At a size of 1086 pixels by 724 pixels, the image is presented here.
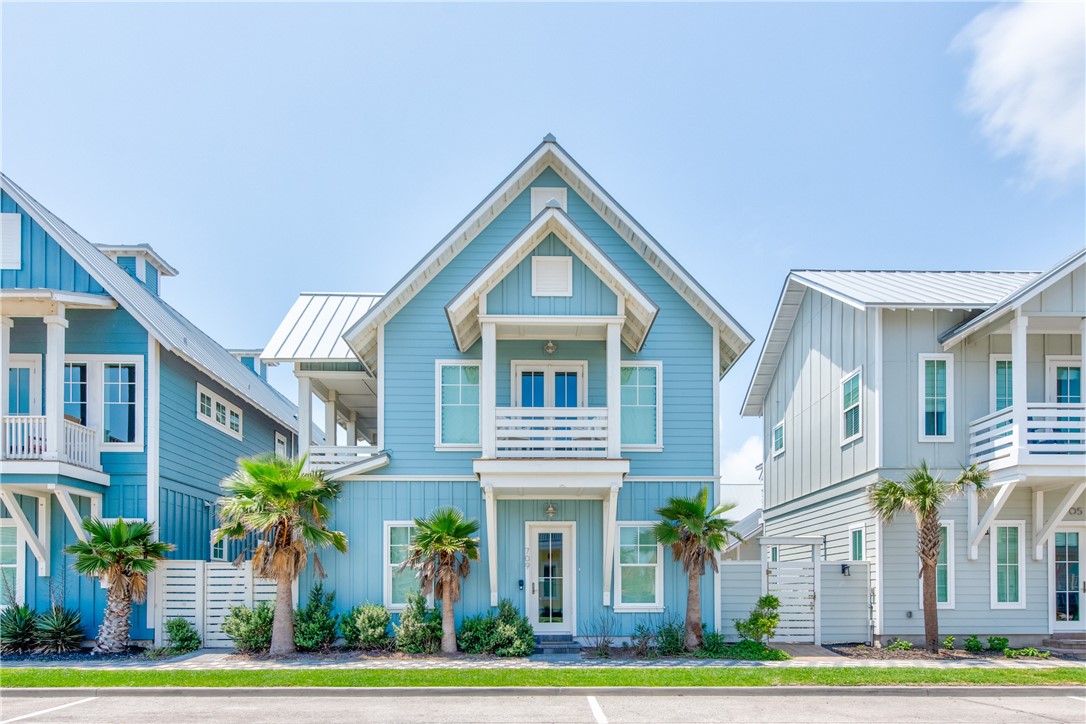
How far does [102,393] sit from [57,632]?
4.75m

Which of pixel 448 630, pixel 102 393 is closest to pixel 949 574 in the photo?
pixel 448 630

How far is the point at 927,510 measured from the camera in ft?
54.8

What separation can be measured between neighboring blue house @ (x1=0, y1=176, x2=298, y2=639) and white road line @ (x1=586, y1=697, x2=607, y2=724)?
9771 millimetres

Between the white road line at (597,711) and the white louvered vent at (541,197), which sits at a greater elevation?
the white louvered vent at (541,197)

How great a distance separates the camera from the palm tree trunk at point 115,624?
1617 cm

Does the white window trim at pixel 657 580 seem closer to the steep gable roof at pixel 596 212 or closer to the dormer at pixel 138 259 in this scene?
the steep gable roof at pixel 596 212

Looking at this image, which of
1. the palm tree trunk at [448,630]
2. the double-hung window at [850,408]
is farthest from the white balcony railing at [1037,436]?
the palm tree trunk at [448,630]

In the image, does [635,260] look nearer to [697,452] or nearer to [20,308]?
[697,452]

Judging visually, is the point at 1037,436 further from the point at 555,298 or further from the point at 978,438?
the point at 555,298

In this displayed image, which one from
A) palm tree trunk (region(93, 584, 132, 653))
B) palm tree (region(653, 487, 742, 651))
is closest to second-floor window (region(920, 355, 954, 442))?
palm tree (region(653, 487, 742, 651))

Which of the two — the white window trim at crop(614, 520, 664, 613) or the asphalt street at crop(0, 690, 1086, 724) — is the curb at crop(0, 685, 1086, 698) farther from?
the white window trim at crop(614, 520, 664, 613)

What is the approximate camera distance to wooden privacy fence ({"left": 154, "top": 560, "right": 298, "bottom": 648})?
1703 centimetres

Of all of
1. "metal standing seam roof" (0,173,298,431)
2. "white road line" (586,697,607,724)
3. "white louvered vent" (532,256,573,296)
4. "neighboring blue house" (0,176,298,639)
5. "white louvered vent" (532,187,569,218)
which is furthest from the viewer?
"white louvered vent" (532,187,569,218)

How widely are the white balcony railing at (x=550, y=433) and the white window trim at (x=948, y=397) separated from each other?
687 cm
